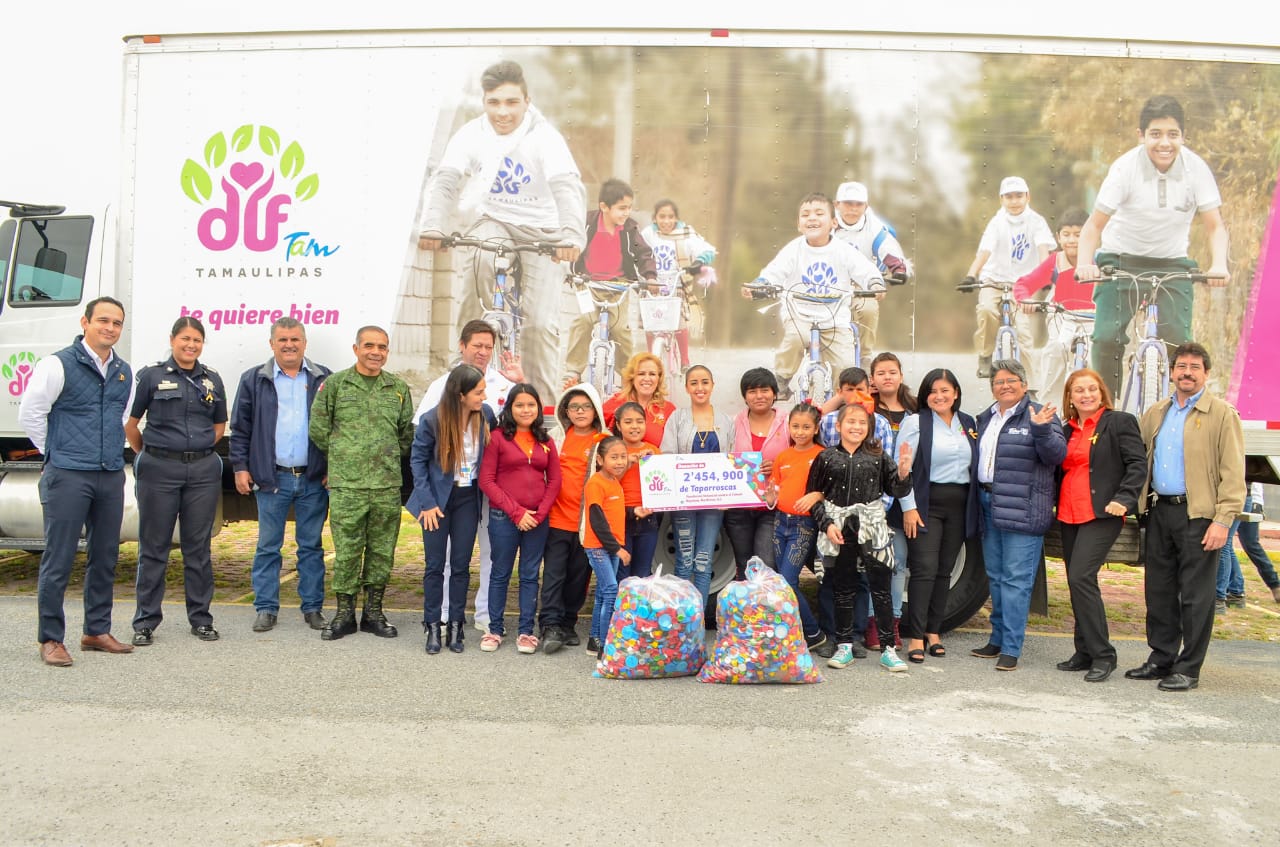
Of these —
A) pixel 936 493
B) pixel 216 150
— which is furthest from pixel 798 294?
pixel 216 150

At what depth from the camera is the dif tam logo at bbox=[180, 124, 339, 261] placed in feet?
20.7

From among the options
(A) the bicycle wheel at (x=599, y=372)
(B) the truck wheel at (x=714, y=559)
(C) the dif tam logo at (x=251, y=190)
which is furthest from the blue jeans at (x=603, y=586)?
(C) the dif tam logo at (x=251, y=190)

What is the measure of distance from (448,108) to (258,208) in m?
1.37

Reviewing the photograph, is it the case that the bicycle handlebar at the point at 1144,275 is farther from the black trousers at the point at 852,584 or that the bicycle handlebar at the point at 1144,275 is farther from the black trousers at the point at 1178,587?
the black trousers at the point at 852,584

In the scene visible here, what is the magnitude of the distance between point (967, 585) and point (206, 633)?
458cm

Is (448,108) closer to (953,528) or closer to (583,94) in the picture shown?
(583,94)

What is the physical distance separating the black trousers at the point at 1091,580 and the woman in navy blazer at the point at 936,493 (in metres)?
0.62

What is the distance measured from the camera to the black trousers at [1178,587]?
523 centimetres

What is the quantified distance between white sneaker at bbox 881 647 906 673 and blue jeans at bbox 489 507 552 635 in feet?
6.48

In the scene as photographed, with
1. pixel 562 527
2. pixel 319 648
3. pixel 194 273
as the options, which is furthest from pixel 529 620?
pixel 194 273

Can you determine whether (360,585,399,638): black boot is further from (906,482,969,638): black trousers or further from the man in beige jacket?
the man in beige jacket

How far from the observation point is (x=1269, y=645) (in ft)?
21.3

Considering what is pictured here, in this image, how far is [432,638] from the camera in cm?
563

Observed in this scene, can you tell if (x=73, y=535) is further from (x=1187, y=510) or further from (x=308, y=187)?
(x=1187, y=510)
